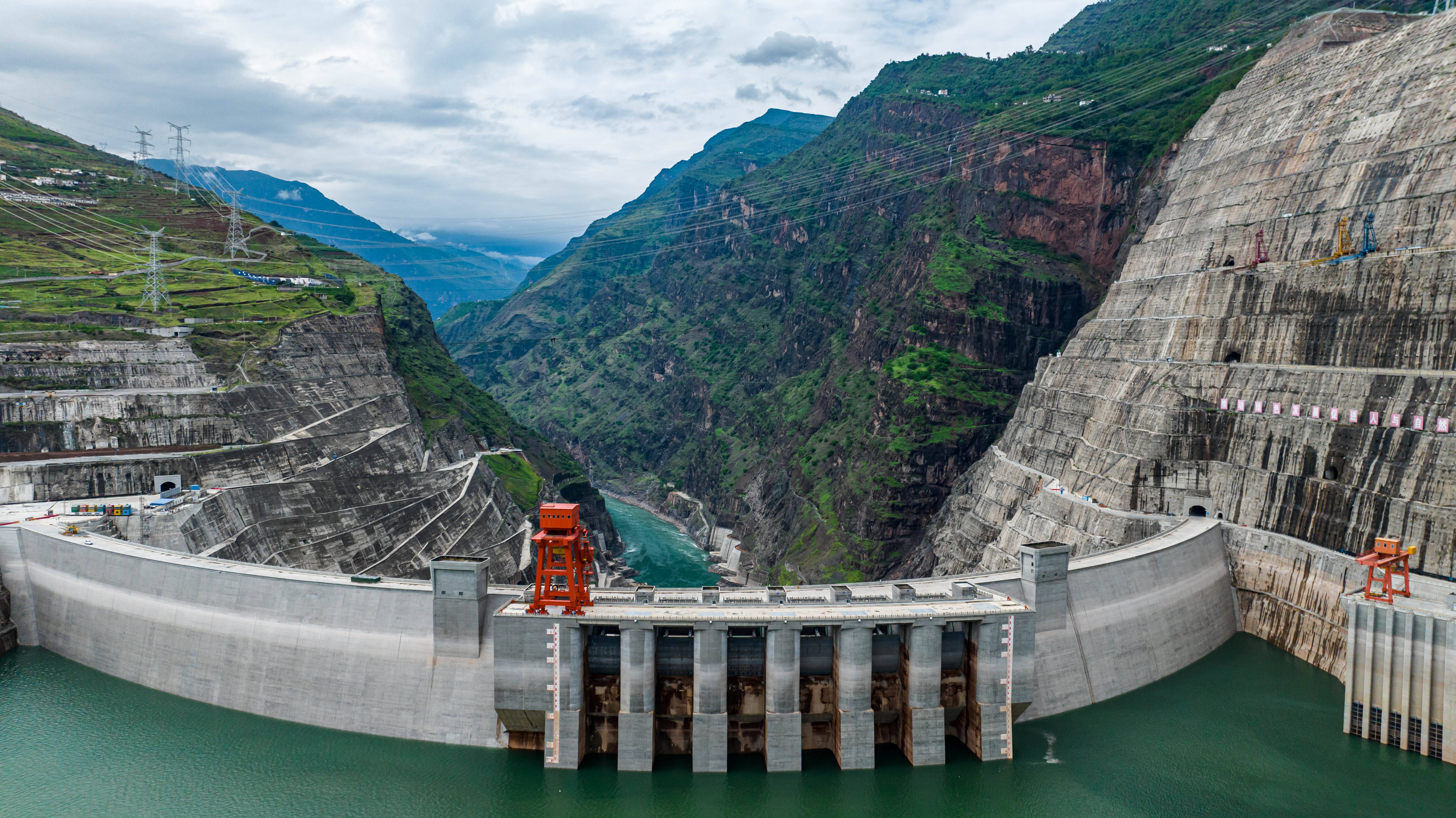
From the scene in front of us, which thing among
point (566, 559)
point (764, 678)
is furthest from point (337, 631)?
point (764, 678)

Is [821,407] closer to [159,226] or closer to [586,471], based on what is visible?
[586,471]

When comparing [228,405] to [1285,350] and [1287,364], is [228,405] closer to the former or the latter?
[1287,364]

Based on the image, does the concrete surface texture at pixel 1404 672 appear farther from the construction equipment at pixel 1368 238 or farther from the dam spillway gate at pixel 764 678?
→ the construction equipment at pixel 1368 238

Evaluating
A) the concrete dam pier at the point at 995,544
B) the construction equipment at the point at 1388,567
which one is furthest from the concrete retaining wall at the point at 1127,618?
the construction equipment at the point at 1388,567

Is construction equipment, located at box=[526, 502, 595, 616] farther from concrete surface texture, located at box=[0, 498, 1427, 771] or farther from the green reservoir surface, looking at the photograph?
the green reservoir surface

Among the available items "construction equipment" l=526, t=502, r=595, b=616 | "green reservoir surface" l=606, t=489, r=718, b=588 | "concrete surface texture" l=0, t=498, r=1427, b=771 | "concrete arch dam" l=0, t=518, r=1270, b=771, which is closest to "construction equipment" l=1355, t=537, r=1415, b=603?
"concrete surface texture" l=0, t=498, r=1427, b=771

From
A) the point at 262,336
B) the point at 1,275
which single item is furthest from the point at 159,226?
the point at 262,336
